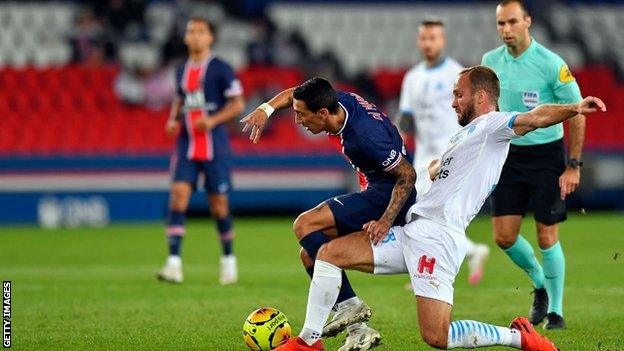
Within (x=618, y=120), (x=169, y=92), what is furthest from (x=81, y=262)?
(x=618, y=120)

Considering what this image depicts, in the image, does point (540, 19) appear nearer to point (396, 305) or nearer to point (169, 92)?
point (169, 92)

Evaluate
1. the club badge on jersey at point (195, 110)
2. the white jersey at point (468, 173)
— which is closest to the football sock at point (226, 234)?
the club badge on jersey at point (195, 110)

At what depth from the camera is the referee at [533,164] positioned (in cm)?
862

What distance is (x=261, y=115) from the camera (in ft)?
24.1

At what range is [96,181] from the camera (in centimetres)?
1953

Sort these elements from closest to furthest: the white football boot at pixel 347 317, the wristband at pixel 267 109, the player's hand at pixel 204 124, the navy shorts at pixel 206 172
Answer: the white football boot at pixel 347 317 → the wristband at pixel 267 109 → the player's hand at pixel 204 124 → the navy shorts at pixel 206 172

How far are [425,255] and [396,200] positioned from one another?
1.47 feet

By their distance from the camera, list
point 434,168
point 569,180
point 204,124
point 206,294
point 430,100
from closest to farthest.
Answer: point 434,168, point 569,180, point 206,294, point 430,100, point 204,124

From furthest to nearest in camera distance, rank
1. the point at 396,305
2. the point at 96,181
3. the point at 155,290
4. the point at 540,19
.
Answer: the point at 540,19, the point at 96,181, the point at 155,290, the point at 396,305

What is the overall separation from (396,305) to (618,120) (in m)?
14.3

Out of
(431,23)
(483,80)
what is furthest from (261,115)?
(431,23)

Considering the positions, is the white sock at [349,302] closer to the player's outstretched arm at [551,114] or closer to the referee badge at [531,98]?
the player's outstretched arm at [551,114]

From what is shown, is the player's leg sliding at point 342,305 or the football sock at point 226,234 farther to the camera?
the football sock at point 226,234

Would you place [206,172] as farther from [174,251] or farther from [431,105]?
[431,105]
